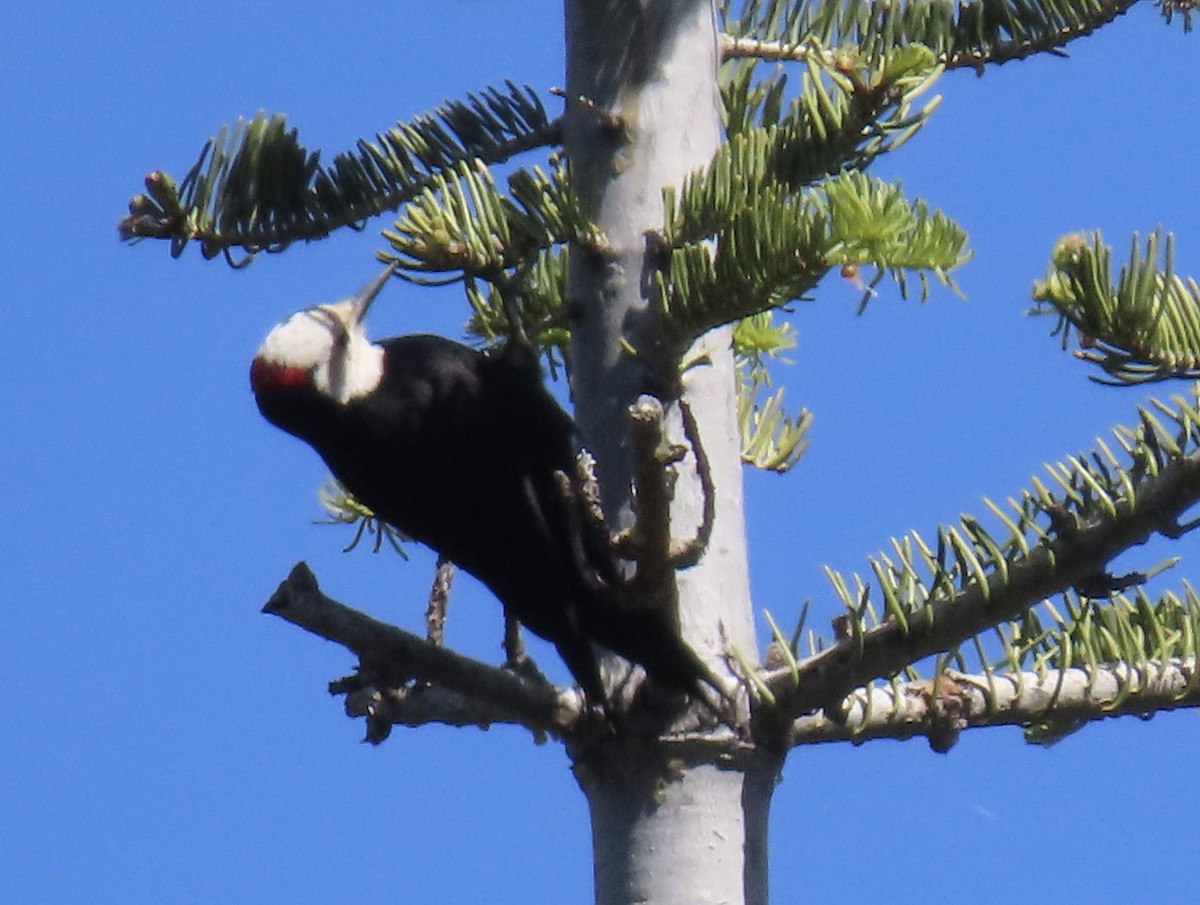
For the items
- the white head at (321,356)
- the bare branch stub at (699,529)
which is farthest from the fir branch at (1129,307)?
the white head at (321,356)

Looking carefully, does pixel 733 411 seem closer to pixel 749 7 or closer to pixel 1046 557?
pixel 1046 557

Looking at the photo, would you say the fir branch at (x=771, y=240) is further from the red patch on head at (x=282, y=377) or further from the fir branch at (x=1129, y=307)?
the red patch on head at (x=282, y=377)

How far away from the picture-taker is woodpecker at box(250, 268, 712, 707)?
236cm

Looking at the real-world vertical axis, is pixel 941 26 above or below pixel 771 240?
above

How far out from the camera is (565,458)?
104 inches

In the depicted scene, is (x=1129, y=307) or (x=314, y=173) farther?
(x=314, y=173)

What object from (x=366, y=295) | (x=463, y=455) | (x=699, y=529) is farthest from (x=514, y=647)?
(x=366, y=295)

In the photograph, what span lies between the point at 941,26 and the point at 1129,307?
1.05 m

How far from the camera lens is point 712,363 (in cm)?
185

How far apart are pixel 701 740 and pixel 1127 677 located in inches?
18.3

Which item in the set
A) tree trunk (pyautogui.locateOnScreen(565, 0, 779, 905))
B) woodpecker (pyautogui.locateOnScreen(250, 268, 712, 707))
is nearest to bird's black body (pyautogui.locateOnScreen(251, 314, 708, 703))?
woodpecker (pyautogui.locateOnScreen(250, 268, 712, 707))

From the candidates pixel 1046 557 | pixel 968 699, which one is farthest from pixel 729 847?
pixel 1046 557

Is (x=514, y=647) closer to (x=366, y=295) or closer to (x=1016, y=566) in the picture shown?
(x=1016, y=566)

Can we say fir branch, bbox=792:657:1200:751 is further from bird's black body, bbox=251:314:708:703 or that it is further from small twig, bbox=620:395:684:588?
bird's black body, bbox=251:314:708:703
